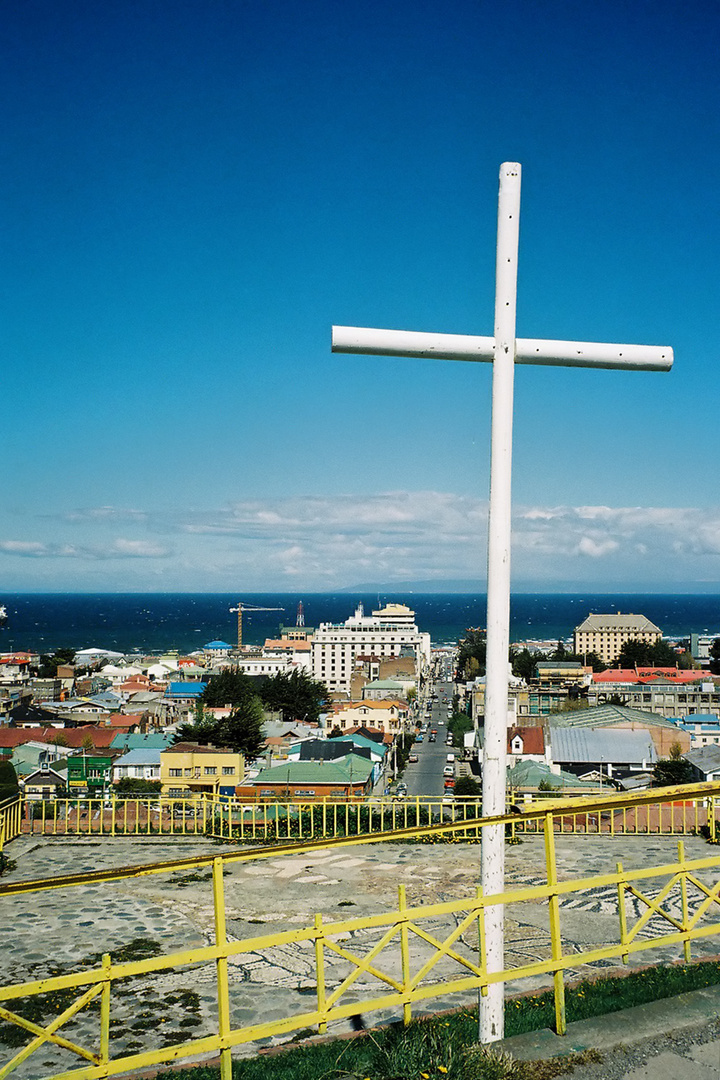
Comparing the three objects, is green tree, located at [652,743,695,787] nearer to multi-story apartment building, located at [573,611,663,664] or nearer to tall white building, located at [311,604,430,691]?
tall white building, located at [311,604,430,691]

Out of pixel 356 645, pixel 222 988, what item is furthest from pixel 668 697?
pixel 222 988

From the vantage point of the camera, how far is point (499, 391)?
4266mm

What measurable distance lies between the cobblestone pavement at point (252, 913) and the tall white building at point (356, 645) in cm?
12523

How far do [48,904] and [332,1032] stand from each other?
4306 mm

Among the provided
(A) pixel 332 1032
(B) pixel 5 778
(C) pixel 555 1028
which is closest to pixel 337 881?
(A) pixel 332 1032

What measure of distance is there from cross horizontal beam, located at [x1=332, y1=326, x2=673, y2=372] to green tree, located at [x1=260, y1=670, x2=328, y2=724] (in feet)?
264

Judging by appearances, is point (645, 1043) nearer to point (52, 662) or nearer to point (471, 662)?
point (471, 662)

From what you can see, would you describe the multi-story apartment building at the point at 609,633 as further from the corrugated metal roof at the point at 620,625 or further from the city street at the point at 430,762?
the city street at the point at 430,762

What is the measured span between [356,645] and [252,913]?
475ft

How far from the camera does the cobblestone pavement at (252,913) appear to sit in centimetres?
554

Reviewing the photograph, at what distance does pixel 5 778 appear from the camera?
54.9 ft

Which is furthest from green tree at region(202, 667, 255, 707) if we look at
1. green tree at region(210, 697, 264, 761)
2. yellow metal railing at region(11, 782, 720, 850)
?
yellow metal railing at region(11, 782, 720, 850)

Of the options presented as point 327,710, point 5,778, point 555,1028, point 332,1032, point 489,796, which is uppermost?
point 489,796

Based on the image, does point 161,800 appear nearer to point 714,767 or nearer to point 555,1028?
point 555,1028
